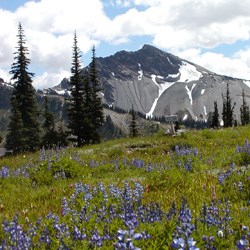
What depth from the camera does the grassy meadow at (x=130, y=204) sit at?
166 inches

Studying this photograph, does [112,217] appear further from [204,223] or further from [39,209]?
[39,209]

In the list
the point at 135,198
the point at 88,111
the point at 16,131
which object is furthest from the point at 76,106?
the point at 135,198

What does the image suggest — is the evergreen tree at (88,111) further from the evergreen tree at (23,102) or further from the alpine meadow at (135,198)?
the alpine meadow at (135,198)

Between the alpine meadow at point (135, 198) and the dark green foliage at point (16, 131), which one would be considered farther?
the dark green foliage at point (16, 131)

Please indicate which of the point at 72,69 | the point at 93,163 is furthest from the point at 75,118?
the point at 93,163

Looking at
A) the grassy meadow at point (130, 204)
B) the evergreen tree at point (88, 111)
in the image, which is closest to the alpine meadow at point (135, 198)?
the grassy meadow at point (130, 204)

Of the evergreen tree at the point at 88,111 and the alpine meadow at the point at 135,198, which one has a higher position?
the evergreen tree at the point at 88,111

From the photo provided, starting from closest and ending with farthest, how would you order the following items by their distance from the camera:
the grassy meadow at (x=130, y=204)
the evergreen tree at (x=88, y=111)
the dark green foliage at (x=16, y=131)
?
the grassy meadow at (x=130, y=204) → the evergreen tree at (x=88, y=111) → the dark green foliage at (x=16, y=131)

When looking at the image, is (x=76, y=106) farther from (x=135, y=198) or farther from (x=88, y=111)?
(x=135, y=198)

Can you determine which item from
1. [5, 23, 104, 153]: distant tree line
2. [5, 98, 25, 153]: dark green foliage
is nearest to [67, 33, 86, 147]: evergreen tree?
[5, 23, 104, 153]: distant tree line

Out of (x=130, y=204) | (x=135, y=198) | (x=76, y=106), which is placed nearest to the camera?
(x=130, y=204)

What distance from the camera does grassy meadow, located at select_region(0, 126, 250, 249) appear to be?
13.9 ft

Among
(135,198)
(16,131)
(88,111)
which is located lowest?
(135,198)

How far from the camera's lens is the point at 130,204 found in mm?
5617
